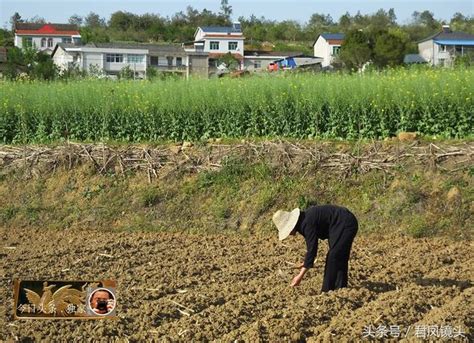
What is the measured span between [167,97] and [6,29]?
2388 inches

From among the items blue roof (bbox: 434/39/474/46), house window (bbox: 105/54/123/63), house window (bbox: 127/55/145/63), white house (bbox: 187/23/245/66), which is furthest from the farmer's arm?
A: white house (bbox: 187/23/245/66)

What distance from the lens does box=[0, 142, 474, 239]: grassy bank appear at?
40.1 ft

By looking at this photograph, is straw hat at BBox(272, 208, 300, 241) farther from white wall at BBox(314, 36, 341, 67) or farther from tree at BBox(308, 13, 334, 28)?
tree at BBox(308, 13, 334, 28)

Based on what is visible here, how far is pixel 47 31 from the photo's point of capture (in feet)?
230

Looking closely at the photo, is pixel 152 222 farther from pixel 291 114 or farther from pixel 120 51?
pixel 120 51

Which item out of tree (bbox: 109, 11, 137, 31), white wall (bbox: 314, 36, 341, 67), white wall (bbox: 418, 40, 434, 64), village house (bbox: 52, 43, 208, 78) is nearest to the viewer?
village house (bbox: 52, 43, 208, 78)

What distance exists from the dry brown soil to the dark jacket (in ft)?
1.99

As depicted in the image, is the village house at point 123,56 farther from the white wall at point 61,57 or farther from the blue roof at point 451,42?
the blue roof at point 451,42

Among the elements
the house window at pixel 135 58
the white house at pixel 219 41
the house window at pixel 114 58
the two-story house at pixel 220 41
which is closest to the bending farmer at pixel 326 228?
the house window at pixel 114 58

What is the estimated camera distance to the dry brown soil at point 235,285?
22.5 ft

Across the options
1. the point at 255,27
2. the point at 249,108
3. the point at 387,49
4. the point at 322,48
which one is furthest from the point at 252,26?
the point at 249,108

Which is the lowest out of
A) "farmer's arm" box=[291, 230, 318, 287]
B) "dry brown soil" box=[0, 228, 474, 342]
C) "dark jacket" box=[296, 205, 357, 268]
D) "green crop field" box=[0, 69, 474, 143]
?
"dry brown soil" box=[0, 228, 474, 342]

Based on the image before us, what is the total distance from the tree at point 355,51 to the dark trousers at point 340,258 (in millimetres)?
27696

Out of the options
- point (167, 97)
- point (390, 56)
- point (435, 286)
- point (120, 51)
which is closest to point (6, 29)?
point (120, 51)
